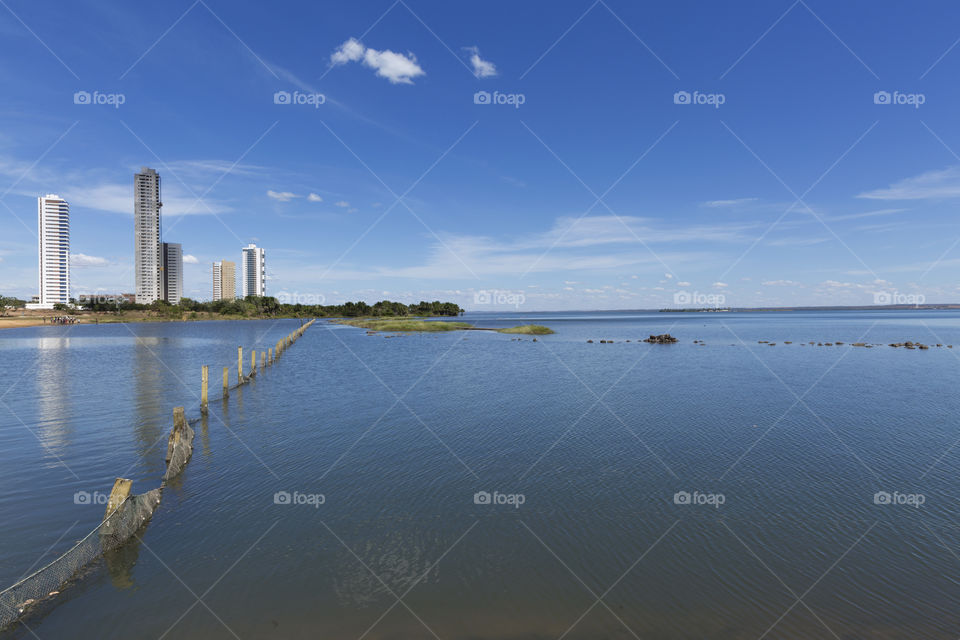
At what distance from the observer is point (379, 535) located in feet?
40.6

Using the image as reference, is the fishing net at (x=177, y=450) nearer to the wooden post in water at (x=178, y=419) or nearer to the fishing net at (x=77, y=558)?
the wooden post in water at (x=178, y=419)

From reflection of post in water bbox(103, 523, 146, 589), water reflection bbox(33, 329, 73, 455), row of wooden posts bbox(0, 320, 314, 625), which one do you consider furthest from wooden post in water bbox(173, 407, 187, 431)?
reflection of post in water bbox(103, 523, 146, 589)

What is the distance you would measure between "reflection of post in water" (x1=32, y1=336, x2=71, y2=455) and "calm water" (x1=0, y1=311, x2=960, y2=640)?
28 centimetres

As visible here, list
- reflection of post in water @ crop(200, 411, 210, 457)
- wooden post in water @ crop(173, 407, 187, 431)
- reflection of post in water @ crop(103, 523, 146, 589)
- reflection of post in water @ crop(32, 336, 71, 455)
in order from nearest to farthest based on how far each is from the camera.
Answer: reflection of post in water @ crop(103, 523, 146, 589) → wooden post in water @ crop(173, 407, 187, 431) → reflection of post in water @ crop(200, 411, 210, 457) → reflection of post in water @ crop(32, 336, 71, 455)

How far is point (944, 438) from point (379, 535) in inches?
1035

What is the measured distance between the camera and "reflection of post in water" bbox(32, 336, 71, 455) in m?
20.5

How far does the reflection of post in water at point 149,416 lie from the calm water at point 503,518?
217mm

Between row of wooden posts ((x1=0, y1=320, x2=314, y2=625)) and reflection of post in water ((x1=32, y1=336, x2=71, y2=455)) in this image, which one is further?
reflection of post in water ((x1=32, y1=336, x2=71, y2=455))

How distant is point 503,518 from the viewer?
13500 mm

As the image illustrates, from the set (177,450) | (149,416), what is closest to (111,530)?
(177,450)

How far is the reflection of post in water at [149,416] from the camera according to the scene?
18250 millimetres

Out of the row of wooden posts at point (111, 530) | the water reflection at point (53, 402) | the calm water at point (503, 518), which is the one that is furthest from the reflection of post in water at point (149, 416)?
the water reflection at point (53, 402)

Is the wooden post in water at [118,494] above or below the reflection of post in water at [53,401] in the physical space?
above

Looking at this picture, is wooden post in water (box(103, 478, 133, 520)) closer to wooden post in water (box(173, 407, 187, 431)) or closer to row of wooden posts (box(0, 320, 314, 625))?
row of wooden posts (box(0, 320, 314, 625))
